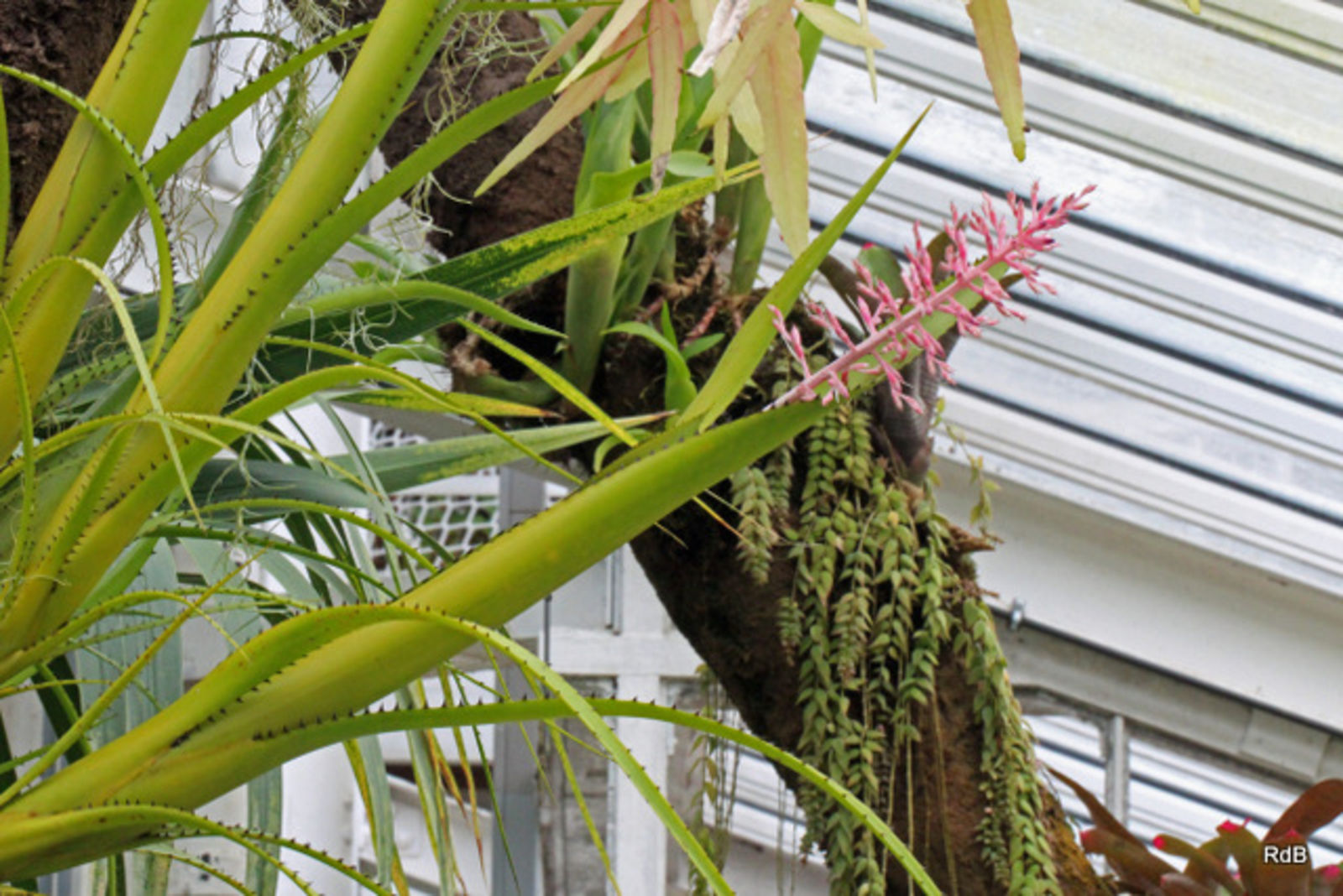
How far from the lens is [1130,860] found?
47.5 inches

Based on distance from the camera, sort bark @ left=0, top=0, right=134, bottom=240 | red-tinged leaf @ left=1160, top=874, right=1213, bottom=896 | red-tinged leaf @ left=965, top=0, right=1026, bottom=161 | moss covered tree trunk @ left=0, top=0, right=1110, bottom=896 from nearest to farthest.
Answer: red-tinged leaf @ left=965, top=0, right=1026, bottom=161
bark @ left=0, top=0, right=134, bottom=240
moss covered tree trunk @ left=0, top=0, right=1110, bottom=896
red-tinged leaf @ left=1160, top=874, right=1213, bottom=896

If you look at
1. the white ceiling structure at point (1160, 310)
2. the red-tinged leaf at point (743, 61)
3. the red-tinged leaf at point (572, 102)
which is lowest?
the red-tinged leaf at point (743, 61)

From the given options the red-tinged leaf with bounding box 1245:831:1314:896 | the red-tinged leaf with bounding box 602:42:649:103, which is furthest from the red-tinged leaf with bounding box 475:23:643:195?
the red-tinged leaf with bounding box 1245:831:1314:896

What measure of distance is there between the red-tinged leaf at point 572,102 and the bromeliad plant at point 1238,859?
89 cm

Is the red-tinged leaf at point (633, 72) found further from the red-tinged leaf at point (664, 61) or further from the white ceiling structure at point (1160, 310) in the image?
the white ceiling structure at point (1160, 310)

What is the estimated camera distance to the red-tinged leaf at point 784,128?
1.22ft

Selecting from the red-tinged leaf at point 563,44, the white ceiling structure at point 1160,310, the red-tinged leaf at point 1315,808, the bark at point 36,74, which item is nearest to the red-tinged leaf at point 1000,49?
the red-tinged leaf at point 563,44

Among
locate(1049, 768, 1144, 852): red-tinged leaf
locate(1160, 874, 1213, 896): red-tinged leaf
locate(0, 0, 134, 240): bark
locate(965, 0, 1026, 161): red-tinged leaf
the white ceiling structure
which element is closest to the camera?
locate(965, 0, 1026, 161): red-tinged leaf

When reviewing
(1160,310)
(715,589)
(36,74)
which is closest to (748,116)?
(36,74)

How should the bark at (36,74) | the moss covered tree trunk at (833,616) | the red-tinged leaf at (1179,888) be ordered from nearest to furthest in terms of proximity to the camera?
the bark at (36,74), the moss covered tree trunk at (833,616), the red-tinged leaf at (1179,888)

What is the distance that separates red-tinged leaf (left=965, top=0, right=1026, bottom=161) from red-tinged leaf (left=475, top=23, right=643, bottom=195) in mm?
112

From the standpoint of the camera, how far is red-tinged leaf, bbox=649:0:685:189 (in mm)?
394

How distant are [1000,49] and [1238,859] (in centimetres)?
108

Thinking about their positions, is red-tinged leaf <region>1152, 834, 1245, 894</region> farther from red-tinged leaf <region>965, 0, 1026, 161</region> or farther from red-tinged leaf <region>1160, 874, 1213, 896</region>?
red-tinged leaf <region>965, 0, 1026, 161</region>
